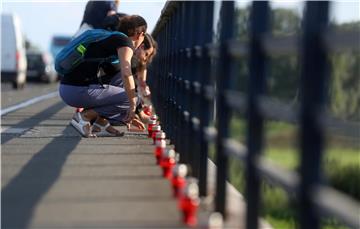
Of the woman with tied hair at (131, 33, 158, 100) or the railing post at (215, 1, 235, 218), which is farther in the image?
the woman with tied hair at (131, 33, 158, 100)

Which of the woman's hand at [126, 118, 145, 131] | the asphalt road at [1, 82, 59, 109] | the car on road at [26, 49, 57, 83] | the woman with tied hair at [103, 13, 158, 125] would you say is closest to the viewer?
the woman's hand at [126, 118, 145, 131]

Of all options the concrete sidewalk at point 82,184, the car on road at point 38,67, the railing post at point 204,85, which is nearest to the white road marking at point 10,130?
the concrete sidewalk at point 82,184

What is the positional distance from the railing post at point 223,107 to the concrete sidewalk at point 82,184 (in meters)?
0.29

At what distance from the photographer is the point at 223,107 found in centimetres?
555

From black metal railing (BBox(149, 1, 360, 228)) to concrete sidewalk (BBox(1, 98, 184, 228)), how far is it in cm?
42

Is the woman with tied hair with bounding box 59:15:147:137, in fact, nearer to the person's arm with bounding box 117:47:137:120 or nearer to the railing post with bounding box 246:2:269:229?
the person's arm with bounding box 117:47:137:120

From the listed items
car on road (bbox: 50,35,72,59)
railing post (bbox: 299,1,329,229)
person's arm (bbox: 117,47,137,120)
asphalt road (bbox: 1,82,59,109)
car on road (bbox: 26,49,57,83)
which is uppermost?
railing post (bbox: 299,1,329,229)

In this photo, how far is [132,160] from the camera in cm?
828

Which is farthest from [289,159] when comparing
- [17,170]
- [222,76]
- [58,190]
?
[17,170]

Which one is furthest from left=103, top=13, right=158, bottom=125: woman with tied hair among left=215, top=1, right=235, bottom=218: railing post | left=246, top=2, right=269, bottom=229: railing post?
left=246, top=2, right=269, bottom=229: railing post

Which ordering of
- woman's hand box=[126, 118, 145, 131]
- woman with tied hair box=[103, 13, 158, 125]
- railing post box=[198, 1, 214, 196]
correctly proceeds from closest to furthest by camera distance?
railing post box=[198, 1, 214, 196] < woman's hand box=[126, 118, 145, 131] < woman with tied hair box=[103, 13, 158, 125]

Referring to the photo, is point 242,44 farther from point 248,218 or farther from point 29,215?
point 29,215

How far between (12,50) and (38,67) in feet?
54.9

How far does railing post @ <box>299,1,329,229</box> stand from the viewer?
138 inches
